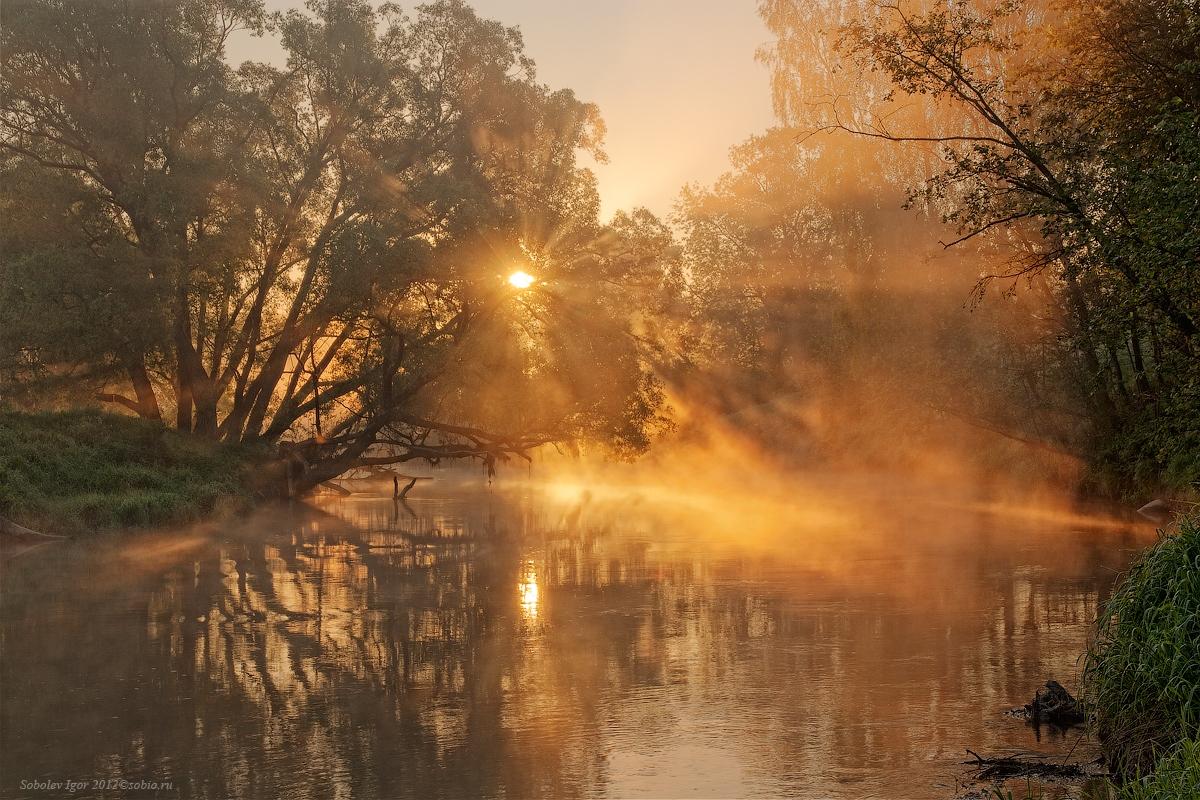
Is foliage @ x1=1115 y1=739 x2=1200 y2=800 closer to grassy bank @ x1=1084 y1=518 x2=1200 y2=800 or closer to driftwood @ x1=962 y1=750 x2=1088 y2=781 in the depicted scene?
grassy bank @ x1=1084 y1=518 x2=1200 y2=800

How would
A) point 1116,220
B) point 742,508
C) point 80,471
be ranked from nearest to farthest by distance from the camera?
point 1116,220, point 80,471, point 742,508

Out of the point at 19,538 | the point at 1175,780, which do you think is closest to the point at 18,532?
the point at 19,538

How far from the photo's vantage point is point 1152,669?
30.9 feet

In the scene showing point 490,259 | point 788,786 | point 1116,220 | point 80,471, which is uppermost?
point 490,259

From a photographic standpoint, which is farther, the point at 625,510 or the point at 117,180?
the point at 625,510

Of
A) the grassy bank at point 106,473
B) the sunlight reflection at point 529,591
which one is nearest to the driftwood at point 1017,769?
the sunlight reflection at point 529,591

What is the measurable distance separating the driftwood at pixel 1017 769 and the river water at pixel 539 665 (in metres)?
0.22

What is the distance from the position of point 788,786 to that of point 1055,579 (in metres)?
13.9

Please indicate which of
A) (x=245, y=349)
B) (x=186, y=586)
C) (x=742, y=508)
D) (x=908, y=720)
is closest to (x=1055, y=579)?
(x=908, y=720)

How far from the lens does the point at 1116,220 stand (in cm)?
1395

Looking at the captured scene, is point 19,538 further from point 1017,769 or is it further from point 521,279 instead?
point 1017,769

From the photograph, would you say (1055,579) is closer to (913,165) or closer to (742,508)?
(742,508)

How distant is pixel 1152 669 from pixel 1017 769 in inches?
56.2

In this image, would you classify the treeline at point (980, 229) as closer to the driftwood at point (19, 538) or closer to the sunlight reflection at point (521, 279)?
the sunlight reflection at point (521, 279)
